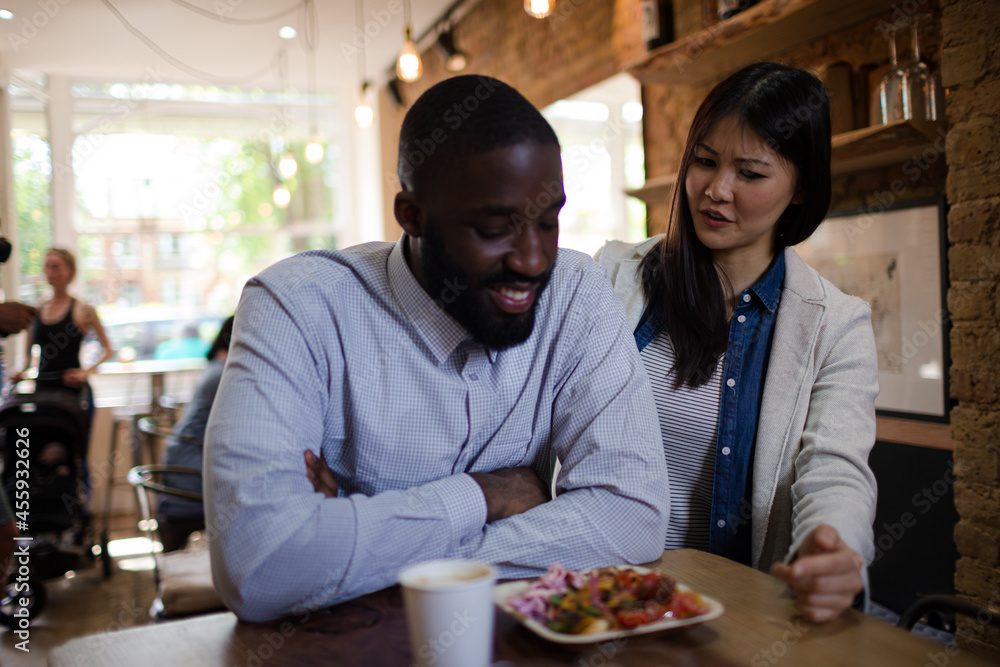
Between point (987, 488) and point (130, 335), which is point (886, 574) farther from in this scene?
point (130, 335)

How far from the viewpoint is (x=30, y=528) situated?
376cm

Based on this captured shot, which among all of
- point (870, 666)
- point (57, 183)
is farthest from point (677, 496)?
point (57, 183)

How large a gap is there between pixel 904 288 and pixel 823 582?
6.60 ft

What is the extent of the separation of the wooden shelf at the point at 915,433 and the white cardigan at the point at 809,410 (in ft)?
3.70

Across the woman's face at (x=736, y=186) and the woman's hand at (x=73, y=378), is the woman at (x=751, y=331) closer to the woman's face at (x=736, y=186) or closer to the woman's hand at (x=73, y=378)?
the woman's face at (x=736, y=186)

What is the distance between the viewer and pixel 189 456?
3.26 m

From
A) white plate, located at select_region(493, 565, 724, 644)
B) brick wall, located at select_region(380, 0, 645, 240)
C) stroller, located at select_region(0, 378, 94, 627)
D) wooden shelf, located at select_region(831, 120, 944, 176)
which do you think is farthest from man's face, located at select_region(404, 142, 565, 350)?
stroller, located at select_region(0, 378, 94, 627)

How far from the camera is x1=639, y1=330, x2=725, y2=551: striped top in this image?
1465 millimetres

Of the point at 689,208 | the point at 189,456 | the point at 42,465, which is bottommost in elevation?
the point at 42,465

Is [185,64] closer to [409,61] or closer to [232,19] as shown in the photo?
[232,19]

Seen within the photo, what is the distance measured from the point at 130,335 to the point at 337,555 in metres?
7.43

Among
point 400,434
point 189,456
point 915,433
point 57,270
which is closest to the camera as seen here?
point 400,434

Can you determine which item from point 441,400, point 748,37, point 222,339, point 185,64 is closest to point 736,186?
point 441,400

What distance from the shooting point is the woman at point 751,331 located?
1383mm
